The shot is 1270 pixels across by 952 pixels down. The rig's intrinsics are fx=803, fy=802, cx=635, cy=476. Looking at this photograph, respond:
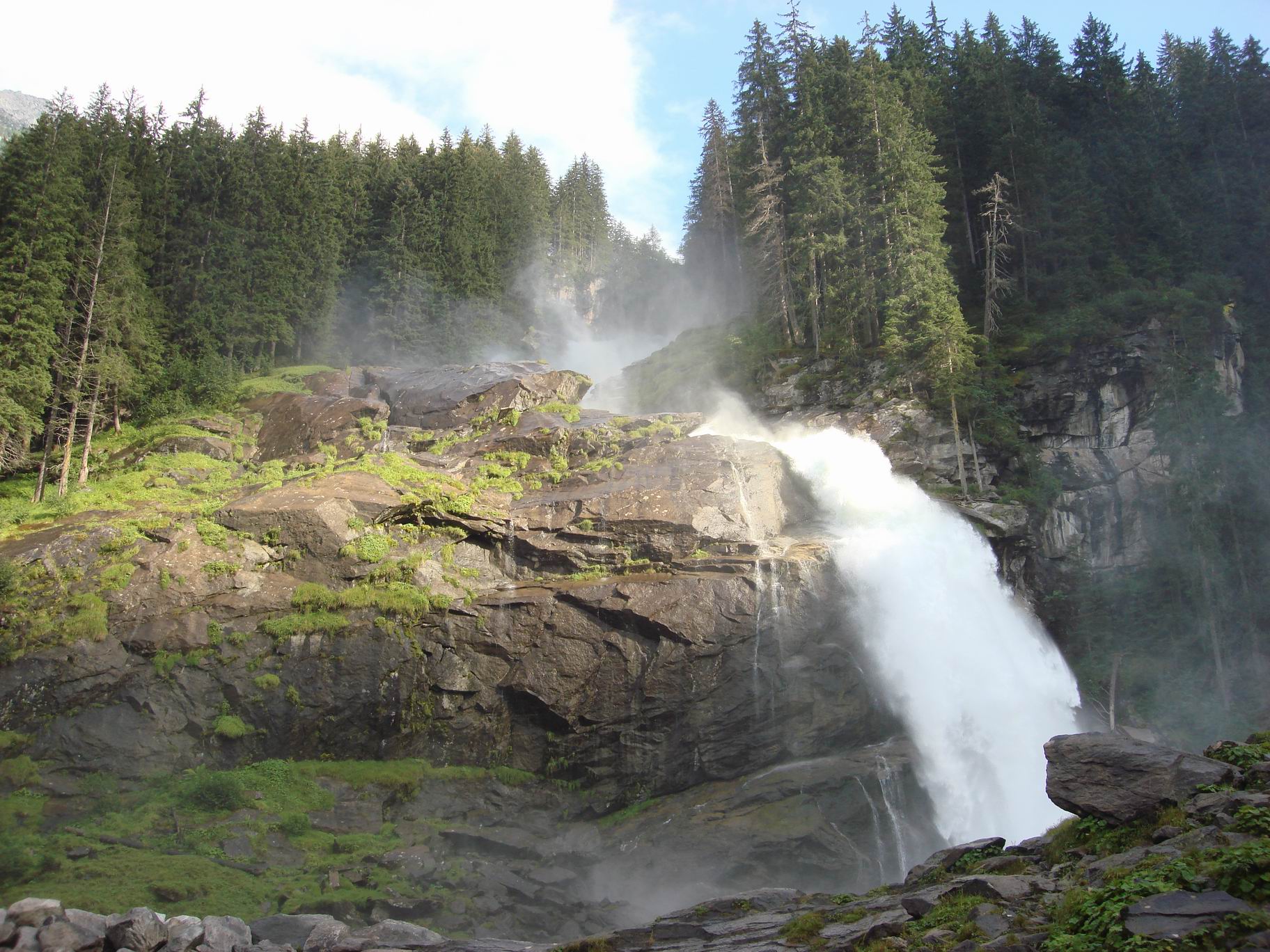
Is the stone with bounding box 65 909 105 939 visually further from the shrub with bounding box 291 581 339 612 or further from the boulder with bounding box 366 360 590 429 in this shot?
the boulder with bounding box 366 360 590 429

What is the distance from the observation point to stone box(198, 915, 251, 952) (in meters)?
11.8

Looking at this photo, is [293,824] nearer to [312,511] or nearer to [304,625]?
[304,625]

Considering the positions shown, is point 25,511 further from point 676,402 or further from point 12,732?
point 676,402

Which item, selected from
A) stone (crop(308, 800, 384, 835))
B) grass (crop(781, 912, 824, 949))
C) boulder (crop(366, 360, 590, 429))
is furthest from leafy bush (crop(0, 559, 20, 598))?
grass (crop(781, 912, 824, 949))

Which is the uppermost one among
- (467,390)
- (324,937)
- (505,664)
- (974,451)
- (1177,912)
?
(467,390)

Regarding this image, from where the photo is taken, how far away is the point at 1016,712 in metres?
23.8

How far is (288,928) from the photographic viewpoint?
13.0m

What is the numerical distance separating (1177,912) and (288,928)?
12.4 metres

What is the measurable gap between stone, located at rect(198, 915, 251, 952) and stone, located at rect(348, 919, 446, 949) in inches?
64.9

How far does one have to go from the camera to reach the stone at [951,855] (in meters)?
12.5

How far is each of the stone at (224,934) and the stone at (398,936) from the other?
5.40 ft

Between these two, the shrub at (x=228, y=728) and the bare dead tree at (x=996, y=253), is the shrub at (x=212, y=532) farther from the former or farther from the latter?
the bare dead tree at (x=996, y=253)

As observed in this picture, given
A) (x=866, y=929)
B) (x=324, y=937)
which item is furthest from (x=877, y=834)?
(x=324, y=937)

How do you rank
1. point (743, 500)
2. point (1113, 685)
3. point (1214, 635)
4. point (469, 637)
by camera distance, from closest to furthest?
point (469, 637), point (743, 500), point (1113, 685), point (1214, 635)
